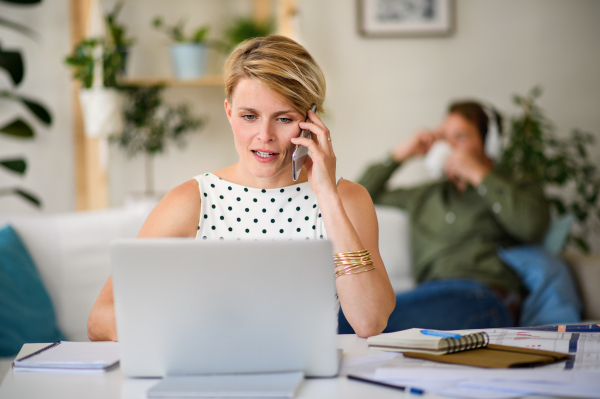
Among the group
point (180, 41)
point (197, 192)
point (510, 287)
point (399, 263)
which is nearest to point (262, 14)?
point (180, 41)

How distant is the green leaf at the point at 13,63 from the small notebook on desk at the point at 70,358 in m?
1.48

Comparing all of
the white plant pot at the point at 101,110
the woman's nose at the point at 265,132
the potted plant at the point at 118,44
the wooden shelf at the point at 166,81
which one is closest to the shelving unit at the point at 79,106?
the wooden shelf at the point at 166,81

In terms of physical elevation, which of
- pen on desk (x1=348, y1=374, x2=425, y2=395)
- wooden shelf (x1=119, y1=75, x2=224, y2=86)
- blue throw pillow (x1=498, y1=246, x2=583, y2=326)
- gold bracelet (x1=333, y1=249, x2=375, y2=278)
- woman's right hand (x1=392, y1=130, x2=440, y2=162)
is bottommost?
blue throw pillow (x1=498, y1=246, x2=583, y2=326)

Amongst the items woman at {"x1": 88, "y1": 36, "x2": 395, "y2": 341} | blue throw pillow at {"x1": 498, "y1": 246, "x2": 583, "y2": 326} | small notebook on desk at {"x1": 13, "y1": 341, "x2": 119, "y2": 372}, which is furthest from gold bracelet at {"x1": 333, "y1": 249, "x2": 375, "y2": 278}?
blue throw pillow at {"x1": 498, "y1": 246, "x2": 583, "y2": 326}

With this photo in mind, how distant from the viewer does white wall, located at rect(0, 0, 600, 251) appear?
10.0 feet

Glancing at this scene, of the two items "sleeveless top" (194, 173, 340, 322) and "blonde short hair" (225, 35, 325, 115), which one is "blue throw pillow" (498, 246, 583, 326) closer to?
"sleeveless top" (194, 173, 340, 322)

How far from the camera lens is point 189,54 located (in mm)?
2932

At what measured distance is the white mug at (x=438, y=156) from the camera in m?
2.68

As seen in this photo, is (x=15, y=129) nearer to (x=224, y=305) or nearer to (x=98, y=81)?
(x=98, y=81)

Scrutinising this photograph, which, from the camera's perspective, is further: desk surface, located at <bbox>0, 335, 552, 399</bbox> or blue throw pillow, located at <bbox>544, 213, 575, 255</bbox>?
blue throw pillow, located at <bbox>544, 213, 575, 255</bbox>

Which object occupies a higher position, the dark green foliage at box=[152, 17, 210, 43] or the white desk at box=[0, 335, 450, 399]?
the dark green foliage at box=[152, 17, 210, 43]

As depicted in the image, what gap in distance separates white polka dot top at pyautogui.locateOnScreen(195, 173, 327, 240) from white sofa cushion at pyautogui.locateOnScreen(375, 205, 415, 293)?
1.24 meters

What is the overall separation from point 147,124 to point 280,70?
1.96m

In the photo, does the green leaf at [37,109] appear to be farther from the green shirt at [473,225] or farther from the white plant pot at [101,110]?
the green shirt at [473,225]
